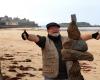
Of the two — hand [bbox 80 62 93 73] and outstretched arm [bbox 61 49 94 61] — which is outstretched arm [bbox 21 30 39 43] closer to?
outstretched arm [bbox 61 49 94 61]


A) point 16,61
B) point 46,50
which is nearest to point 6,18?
point 16,61

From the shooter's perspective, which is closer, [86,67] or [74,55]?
[74,55]

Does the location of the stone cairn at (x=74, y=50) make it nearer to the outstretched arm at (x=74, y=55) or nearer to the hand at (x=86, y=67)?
the outstretched arm at (x=74, y=55)

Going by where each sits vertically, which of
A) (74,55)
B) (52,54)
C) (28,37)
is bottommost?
(52,54)

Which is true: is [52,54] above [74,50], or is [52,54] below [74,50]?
below

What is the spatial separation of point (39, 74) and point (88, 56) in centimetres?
806

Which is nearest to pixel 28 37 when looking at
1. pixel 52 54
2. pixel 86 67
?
pixel 52 54

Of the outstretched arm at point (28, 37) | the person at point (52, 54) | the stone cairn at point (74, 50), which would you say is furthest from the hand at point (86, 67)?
the stone cairn at point (74, 50)

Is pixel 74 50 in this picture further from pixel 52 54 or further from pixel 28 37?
pixel 52 54

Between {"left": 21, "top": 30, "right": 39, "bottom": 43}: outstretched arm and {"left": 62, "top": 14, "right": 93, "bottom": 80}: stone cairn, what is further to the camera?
{"left": 21, "top": 30, "right": 39, "bottom": 43}: outstretched arm

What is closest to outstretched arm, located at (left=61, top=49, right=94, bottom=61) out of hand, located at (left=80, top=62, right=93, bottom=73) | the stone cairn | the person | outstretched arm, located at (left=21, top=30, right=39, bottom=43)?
the stone cairn

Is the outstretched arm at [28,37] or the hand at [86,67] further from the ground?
the outstretched arm at [28,37]

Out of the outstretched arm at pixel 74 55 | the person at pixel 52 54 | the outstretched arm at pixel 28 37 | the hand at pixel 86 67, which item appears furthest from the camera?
the hand at pixel 86 67

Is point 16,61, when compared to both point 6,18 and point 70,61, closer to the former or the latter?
point 70,61
